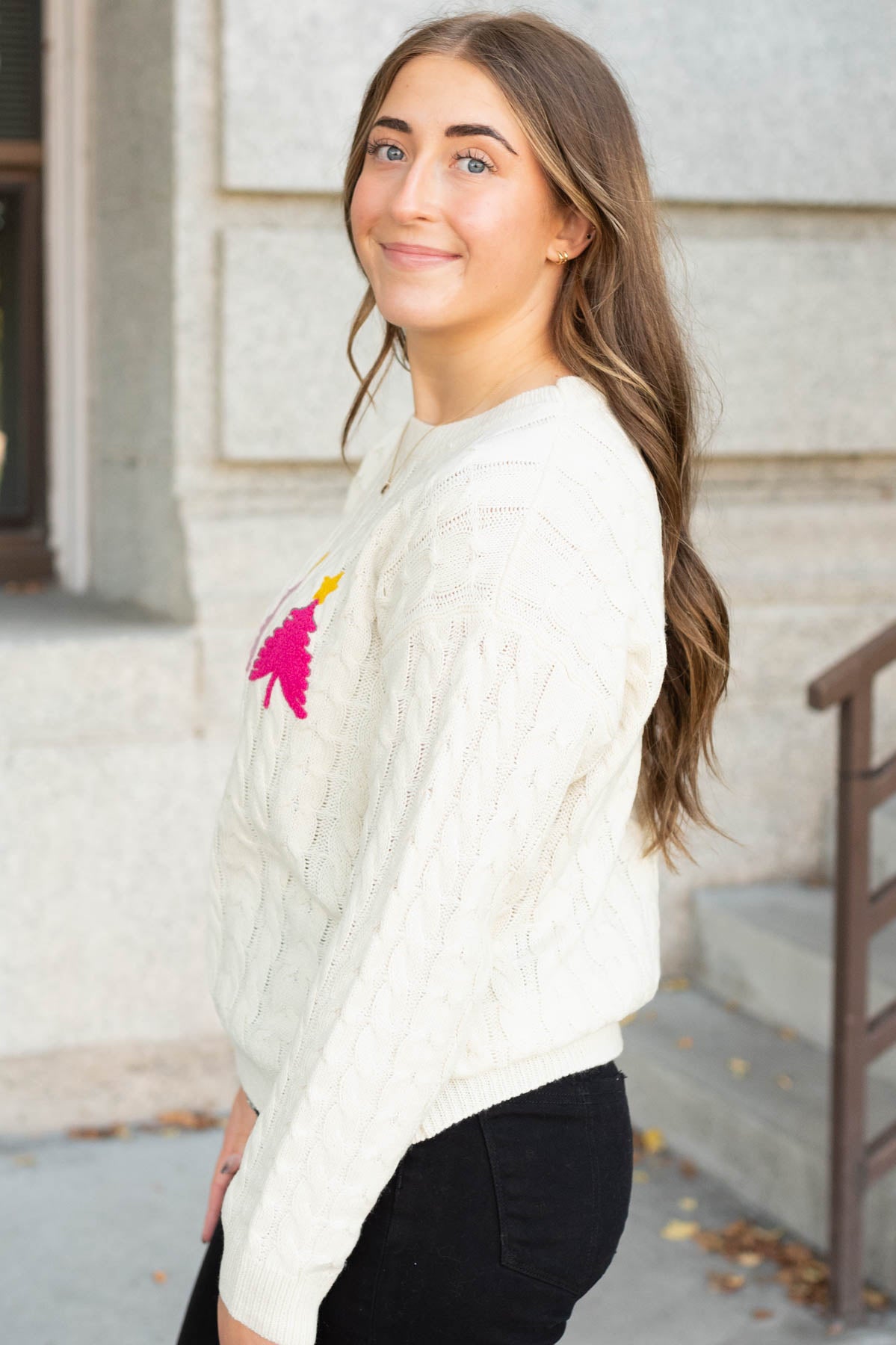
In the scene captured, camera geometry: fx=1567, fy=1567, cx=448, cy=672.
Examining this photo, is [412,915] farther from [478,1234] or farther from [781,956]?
[781,956]

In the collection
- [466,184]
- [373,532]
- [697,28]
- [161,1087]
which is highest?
[697,28]

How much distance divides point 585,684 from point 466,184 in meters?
0.52

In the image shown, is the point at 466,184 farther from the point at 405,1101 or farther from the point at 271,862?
the point at 405,1101

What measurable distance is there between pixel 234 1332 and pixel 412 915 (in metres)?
0.43

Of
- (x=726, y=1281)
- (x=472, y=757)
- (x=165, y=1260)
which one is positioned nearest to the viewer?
(x=472, y=757)

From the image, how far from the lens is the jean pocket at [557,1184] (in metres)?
1.52

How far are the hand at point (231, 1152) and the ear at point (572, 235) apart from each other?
1034mm

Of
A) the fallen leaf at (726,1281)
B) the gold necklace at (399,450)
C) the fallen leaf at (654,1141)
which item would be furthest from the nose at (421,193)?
the fallen leaf at (654,1141)

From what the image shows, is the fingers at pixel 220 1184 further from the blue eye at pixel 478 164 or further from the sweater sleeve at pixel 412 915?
the blue eye at pixel 478 164

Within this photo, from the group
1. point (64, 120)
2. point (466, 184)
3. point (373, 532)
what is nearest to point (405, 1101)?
point (373, 532)

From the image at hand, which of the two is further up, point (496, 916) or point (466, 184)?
point (466, 184)

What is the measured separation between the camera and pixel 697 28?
13.7ft

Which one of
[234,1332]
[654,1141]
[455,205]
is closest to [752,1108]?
[654,1141]

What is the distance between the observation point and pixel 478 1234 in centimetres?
151
